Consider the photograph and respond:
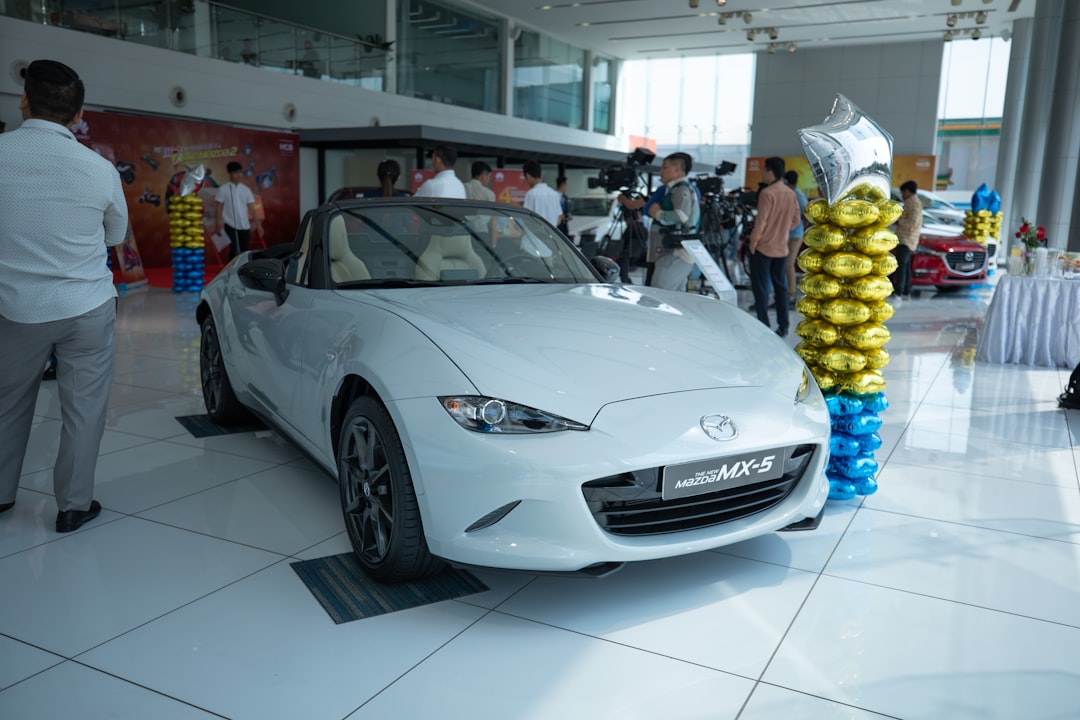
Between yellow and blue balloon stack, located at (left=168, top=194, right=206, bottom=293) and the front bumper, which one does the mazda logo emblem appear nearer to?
the front bumper

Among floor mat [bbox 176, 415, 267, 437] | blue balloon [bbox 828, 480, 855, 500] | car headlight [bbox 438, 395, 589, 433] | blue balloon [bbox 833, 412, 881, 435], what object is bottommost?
floor mat [bbox 176, 415, 267, 437]

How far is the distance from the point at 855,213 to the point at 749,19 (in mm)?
16163

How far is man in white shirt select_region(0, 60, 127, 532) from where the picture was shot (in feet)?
8.42

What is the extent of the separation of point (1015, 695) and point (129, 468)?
10.7 ft

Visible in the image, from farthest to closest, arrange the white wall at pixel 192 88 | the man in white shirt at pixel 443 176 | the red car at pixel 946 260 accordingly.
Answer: the red car at pixel 946 260
the white wall at pixel 192 88
the man in white shirt at pixel 443 176

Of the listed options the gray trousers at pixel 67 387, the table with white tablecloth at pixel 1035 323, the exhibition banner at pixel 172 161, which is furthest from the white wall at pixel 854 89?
the gray trousers at pixel 67 387

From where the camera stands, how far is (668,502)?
219 cm

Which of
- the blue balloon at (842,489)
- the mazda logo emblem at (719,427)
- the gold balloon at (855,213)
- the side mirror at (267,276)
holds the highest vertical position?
the gold balloon at (855,213)

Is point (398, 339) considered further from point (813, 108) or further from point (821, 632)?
point (813, 108)

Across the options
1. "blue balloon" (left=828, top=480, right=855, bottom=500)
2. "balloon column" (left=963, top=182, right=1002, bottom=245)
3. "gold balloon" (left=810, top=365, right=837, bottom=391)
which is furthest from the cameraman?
"balloon column" (left=963, top=182, right=1002, bottom=245)

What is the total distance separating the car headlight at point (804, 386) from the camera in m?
2.48

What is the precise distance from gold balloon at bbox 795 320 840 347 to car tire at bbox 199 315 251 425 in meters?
2.57

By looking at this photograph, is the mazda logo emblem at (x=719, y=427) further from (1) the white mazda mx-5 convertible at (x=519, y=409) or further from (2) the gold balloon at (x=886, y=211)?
(2) the gold balloon at (x=886, y=211)

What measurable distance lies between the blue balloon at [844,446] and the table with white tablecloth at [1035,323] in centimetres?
400
